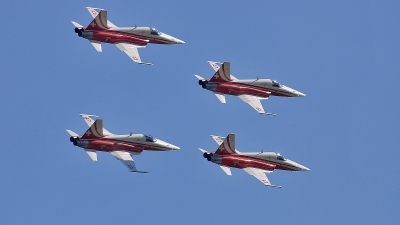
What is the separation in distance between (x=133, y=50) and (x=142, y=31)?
3.78 meters

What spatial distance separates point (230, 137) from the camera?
520 ft

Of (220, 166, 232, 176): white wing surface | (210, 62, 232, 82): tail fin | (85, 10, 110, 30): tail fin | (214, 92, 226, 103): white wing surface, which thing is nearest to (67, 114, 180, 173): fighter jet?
(220, 166, 232, 176): white wing surface

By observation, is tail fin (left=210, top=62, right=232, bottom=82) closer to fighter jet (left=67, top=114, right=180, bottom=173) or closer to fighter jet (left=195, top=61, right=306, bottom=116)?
fighter jet (left=195, top=61, right=306, bottom=116)

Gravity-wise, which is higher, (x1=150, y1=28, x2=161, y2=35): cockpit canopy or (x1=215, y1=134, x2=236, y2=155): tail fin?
(x1=150, y1=28, x2=161, y2=35): cockpit canopy

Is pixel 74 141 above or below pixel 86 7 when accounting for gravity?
below

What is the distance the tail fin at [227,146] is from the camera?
15825 centimetres

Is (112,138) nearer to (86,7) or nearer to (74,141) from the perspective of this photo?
(74,141)

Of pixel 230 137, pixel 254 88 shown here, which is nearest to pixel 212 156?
pixel 230 137

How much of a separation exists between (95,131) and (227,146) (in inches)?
565

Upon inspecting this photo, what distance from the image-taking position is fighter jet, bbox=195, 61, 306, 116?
165 meters

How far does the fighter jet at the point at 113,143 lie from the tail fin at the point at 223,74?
10.3 meters

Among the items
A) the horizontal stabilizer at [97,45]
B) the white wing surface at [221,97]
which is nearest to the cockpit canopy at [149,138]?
the white wing surface at [221,97]

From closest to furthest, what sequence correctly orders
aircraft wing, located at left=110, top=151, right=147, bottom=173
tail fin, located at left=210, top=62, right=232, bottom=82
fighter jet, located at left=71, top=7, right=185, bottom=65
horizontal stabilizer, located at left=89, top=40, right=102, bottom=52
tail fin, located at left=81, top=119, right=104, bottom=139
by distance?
aircraft wing, located at left=110, top=151, right=147, bottom=173, tail fin, located at left=81, top=119, right=104, bottom=139, horizontal stabilizer, located at left=89, top=40, right=102, bottom=52, fighter jet, located at left=71, top=7, right=185, bottom=65, tail fin, located at left=210, top=62, right=232, bottom=82

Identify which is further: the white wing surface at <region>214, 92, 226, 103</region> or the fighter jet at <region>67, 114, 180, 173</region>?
the white wing surface at <region>214, 92, 226, 103</region>
